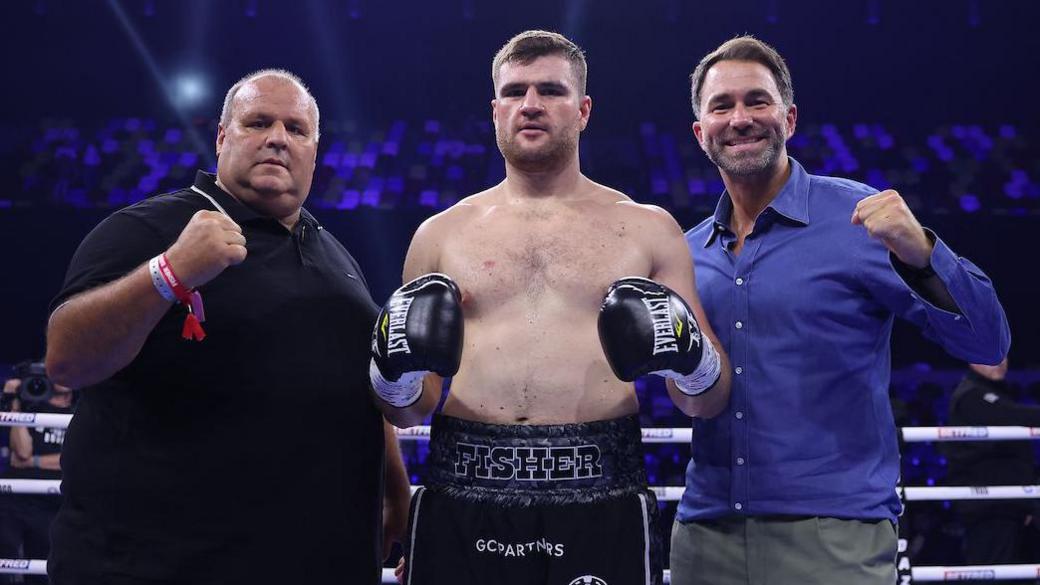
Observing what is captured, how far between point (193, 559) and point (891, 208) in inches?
62.2

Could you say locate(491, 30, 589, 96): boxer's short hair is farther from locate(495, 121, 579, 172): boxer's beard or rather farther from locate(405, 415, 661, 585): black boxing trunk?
locate(405, 415, 661, 585): black boxing trunk

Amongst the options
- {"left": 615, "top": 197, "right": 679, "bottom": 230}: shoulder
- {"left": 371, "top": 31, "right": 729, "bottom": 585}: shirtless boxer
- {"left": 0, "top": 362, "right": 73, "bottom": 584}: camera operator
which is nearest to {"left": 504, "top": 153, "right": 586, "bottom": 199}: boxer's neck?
{"left": 371, "top": 31, "right": 729, "bottom": 585}: shirtless boxer

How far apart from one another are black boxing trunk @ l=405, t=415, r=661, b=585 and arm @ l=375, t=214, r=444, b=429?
5.1 inches

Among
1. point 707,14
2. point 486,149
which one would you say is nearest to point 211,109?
point 486,149

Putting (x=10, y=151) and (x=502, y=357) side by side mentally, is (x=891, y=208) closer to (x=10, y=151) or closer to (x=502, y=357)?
(x=502, y=357)

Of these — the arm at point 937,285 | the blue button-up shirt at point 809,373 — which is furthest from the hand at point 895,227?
the blue button-up shirt at point 809,373

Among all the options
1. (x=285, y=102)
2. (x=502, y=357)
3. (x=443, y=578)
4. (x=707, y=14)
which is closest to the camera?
(x=443, y=578)

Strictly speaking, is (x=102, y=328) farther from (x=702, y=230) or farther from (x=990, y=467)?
(x=990, y=467)

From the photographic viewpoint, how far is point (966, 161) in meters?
8.97

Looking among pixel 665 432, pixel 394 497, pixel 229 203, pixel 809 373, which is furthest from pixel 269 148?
pixel 665 432

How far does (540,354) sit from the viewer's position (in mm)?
1966

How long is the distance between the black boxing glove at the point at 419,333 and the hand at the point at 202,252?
0.32m

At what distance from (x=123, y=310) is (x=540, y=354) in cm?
83

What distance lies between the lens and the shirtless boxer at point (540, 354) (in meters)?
1.80
